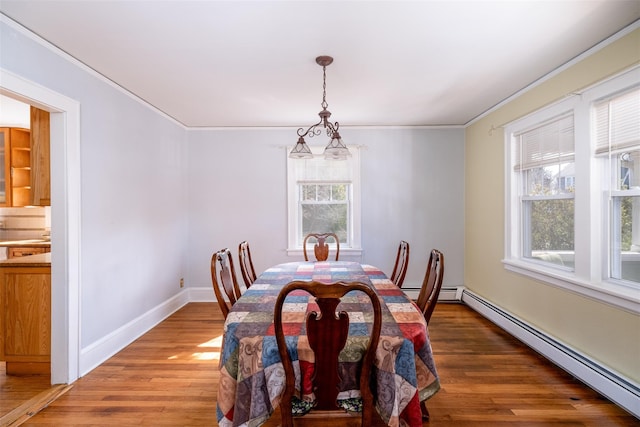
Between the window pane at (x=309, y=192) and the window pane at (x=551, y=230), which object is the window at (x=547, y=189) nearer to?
the window pane at (x=551, y=230)

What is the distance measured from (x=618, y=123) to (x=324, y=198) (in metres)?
3.05

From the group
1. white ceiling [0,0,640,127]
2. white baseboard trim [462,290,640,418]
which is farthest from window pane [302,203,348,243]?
white baseboard trim [462,290,640,418]

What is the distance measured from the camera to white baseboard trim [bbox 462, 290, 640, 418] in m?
1.99

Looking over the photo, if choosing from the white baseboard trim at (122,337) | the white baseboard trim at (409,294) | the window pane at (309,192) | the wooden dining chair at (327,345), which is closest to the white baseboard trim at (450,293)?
the white baseboard trim at (409,294)

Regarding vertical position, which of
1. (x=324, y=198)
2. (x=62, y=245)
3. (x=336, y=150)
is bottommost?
(x=62, y=245)

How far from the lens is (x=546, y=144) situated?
9.48 ft

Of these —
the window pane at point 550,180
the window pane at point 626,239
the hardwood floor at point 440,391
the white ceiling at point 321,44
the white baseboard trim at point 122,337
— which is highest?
the white ceiling at point 321,44

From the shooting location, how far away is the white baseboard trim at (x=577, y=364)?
6.52ft

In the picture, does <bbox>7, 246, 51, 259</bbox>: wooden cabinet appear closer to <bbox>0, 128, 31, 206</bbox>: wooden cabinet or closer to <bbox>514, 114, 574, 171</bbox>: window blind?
<bbox>0, 128, 31, 206</bbox>: wooden cabinet

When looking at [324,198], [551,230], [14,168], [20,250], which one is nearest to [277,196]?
[324,198]

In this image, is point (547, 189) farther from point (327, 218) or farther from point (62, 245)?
point (62, 245)

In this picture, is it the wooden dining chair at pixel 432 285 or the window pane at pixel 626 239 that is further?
the window pane at pixel 626 239

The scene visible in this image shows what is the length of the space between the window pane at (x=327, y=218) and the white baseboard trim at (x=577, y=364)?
208 centimetres

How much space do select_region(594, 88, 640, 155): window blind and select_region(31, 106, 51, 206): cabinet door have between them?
4.08 metres
